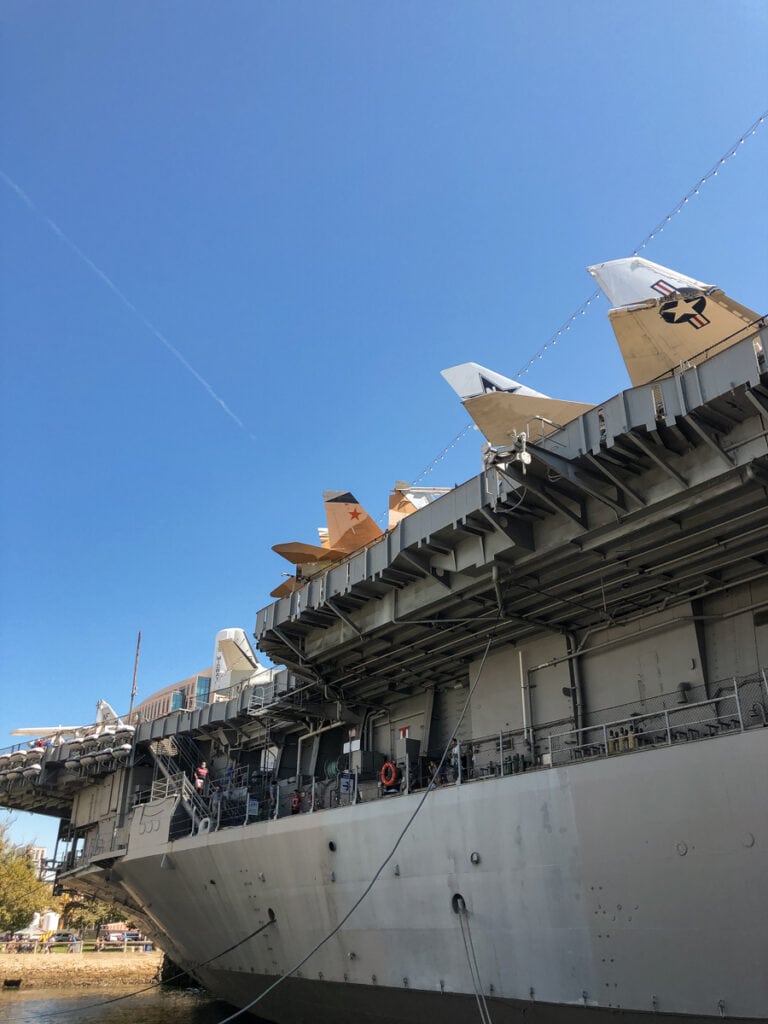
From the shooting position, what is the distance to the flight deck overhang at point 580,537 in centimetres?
1114

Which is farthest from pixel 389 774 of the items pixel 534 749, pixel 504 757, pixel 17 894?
pixel 17 894

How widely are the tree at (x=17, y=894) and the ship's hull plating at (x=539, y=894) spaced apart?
24314 mm

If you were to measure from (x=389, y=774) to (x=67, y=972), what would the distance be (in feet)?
77.8

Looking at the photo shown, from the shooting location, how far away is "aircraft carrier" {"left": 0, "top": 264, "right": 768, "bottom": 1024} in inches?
420

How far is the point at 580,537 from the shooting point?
13055 mm

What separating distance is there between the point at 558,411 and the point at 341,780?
9.34m

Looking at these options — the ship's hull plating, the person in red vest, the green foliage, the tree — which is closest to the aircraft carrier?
the ship's hull plating

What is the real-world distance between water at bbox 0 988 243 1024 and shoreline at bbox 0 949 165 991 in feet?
3.72

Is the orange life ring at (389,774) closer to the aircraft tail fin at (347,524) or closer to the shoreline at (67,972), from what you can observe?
the aircraft tail fin at (347,524)

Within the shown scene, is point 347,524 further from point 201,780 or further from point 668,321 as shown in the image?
point 668,321

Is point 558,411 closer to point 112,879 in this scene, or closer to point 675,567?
point 675,567

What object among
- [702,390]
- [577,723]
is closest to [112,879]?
[577,723]

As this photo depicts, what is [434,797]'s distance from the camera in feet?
46.5

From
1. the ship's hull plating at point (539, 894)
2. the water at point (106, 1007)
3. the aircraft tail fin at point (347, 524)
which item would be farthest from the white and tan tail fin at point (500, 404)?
the water at point (106, 1007)
